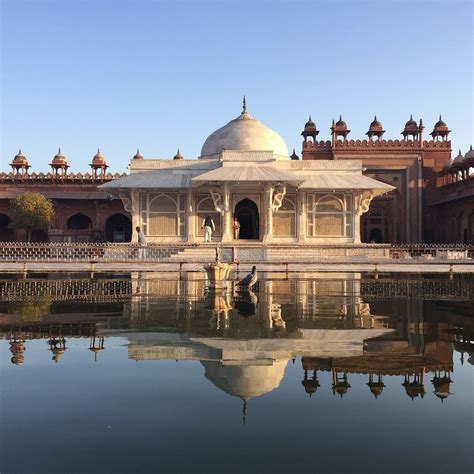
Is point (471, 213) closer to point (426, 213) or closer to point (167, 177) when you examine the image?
point (426, 213)

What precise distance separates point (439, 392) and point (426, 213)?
31.9 m

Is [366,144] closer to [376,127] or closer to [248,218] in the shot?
[376,127]

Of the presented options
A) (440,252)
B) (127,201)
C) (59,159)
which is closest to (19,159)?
(59,159)

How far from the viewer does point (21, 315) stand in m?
6.73

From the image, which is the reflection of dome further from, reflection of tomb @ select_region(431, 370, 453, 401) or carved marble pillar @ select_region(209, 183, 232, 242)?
carved marble pillar @ select_region(209, 183, 232, 242)

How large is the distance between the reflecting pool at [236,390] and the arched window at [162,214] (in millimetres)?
18039

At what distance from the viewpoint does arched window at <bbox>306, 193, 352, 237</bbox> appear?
25125 mm

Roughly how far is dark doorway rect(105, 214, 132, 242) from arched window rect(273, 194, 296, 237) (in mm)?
12694

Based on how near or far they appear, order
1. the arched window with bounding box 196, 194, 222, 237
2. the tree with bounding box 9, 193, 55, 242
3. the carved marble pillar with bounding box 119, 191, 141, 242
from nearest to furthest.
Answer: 1. the carved marble pillar with bounding box 119, 191, 141, 242
2. the arched window with bounding box 196, 194, 222, 237
3. the tree with bounding box 9, 193, 55, 242

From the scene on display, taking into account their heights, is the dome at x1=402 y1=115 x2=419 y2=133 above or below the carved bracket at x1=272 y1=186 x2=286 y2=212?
above

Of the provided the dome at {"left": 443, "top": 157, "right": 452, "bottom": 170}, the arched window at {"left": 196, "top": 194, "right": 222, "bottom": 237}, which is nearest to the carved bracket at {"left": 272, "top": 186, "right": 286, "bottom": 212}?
the arched window at {"left": 196, "top": 194, "right": 222, "bottom": 237}

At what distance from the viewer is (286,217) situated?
2530 cm

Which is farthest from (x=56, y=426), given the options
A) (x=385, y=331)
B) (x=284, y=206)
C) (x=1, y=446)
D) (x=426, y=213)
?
(x=426, y=213)

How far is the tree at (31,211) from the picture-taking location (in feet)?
97.6
